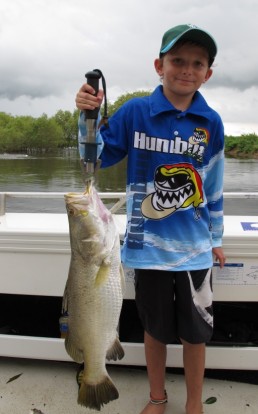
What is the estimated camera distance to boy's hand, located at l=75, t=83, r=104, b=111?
5.38 feet

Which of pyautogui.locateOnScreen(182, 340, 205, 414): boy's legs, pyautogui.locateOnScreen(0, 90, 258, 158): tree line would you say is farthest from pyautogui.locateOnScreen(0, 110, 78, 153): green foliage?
pyautogui.locateOnScreen(182, 340, 205, 414): boy's legs

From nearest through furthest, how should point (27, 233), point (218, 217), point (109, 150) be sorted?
1. point (109, 150)
2. point (218, 217)
3. point (27, 233)

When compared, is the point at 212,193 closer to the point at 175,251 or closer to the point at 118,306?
the point at 175,251

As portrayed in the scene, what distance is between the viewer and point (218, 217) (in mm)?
2227

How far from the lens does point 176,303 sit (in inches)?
85.6

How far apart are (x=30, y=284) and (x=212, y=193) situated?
4.44ft

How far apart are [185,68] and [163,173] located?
54cm

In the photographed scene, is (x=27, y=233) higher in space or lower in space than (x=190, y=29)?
lower

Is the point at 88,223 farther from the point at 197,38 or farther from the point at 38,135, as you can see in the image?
the point at 38,135

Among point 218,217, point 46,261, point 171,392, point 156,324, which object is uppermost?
point 218,217

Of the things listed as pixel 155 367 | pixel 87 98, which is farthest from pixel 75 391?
pixel 87 98

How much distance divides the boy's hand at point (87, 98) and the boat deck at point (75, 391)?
1873 millimetres

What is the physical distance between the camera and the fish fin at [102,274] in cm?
173

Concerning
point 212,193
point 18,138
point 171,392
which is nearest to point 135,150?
point 212,193
